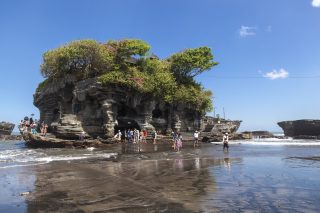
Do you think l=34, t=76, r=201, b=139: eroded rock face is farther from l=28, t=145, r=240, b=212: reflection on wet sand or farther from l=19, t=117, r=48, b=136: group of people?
l=28, t=145, r=240, b=212: reflection on wet sand

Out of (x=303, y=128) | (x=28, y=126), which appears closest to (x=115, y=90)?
(x=28, y=126)

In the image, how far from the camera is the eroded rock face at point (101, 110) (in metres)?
41.1

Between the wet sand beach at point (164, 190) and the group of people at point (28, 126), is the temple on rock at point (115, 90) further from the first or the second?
the wet sand beach at point (164, 190)

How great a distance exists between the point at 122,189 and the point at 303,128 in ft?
248

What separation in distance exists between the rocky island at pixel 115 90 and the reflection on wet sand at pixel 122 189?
22280 millimetres

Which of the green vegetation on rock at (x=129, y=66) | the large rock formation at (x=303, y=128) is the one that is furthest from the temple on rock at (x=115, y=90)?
the large rock formation at (x=303, y=128)

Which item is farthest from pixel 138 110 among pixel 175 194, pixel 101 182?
pixel 175 194

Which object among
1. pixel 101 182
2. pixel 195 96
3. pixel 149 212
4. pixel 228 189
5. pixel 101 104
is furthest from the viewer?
pixel 195 96

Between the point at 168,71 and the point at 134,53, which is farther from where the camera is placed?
the point at 168,71

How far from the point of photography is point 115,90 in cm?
4206

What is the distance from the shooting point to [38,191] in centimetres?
1205

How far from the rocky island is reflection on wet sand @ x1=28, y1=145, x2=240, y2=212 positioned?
73.1 ft

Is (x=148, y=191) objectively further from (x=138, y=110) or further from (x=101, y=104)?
(x=138, y=110)

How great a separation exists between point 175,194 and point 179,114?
3900 cm
